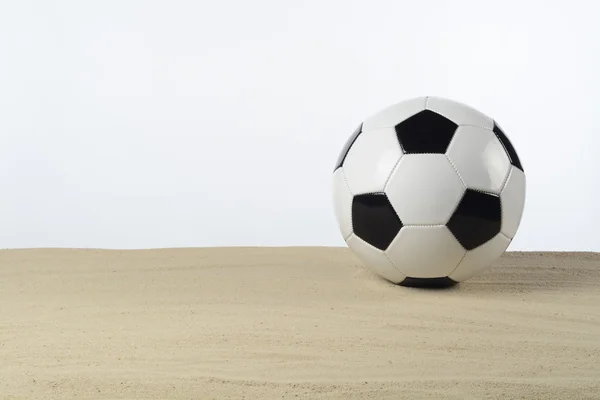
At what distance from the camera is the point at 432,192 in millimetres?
2965

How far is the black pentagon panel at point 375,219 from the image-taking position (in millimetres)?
3020

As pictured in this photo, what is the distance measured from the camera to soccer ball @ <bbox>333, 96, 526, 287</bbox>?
2.98m

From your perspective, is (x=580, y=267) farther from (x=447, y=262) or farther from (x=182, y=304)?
(x=182, y=304)

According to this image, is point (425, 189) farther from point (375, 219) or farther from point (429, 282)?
point (429, 282)

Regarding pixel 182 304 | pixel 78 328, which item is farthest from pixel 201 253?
pixel 78 328

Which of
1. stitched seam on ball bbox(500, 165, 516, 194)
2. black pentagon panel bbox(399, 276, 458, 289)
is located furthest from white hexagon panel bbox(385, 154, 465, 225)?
black pentagon panel bbox(399, 276, 458, 289)

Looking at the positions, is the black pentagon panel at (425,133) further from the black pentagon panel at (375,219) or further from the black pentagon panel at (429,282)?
the black pentagon panel at (429,282)

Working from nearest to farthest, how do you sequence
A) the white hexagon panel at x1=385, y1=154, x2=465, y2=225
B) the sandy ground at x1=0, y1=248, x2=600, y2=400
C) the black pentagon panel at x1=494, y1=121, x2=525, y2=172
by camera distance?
the sandy ground at x1=0, y1=248, x2=600, y2=400 → the white hexagon panel at x1=385, y1=154, x2=465, y2=225 → the black pentagon panel at x1=494, y1=121, x2=525, y2=172

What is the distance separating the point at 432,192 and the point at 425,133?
24 cm

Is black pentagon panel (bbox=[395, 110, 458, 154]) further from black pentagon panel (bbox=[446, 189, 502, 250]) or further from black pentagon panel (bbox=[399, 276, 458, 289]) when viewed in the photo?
black pentagon panel (bbox=[399, 276, 458, 289])

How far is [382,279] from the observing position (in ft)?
11.2

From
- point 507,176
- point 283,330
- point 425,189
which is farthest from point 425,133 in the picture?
point 283,330

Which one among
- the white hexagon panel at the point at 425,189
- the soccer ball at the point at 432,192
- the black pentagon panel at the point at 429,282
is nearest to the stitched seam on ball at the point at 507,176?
the soccer ball at the point at 432,192

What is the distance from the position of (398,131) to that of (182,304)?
108cm
